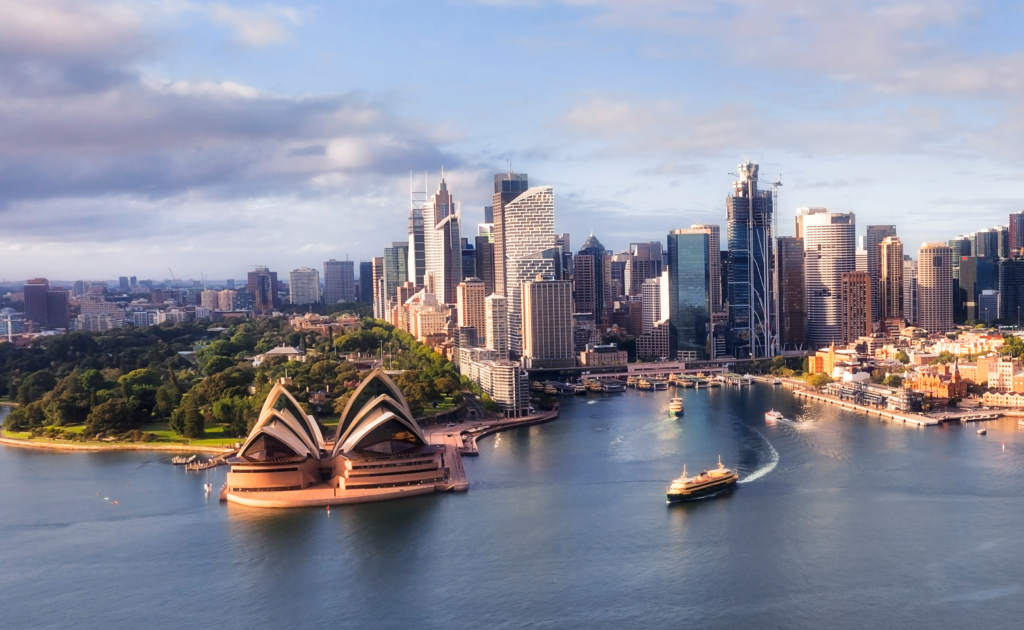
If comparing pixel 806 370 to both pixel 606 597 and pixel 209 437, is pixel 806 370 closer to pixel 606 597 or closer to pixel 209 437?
pixel 209 437

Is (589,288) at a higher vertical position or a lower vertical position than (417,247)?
lower

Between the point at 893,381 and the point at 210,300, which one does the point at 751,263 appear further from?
the point at 210,300

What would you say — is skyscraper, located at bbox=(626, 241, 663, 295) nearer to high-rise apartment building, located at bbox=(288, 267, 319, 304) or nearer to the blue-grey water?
high-rise apartment building, located at bbox=(288, 267, 319, 304)

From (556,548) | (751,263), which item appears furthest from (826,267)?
(556,548)

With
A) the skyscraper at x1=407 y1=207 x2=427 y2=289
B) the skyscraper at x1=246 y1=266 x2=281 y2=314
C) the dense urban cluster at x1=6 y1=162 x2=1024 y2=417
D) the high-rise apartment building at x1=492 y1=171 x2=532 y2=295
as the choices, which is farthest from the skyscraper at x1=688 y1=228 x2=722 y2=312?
the skyscraper at x1=246 y1=266 x2=281 y2=314

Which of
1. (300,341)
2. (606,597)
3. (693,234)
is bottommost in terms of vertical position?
(606,597)

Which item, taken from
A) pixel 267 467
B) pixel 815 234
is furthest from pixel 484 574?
pixel 815 234
